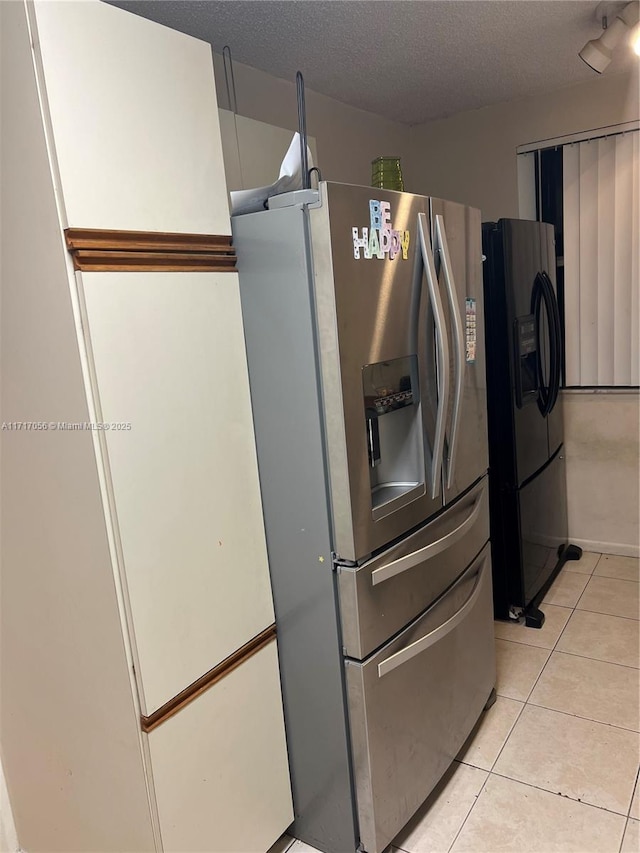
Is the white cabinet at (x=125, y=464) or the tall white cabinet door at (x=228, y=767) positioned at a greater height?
the white cabinet at (x=125, y=464)

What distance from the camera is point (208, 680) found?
1468 millimetres

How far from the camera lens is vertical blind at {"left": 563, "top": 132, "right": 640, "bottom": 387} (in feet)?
9.98

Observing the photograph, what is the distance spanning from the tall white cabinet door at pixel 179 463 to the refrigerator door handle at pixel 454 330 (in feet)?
1.88

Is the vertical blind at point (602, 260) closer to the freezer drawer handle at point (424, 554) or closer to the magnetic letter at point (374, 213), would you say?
the freezer drawer handle at point (424, 554)

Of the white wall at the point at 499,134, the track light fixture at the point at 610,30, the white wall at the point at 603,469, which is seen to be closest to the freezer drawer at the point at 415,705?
the white wall at the point at 603,469

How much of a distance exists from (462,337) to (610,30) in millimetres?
1287

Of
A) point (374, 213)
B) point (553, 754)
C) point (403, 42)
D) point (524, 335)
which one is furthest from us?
point (524, 335)

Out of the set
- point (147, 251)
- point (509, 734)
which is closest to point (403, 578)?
point (509, 734)

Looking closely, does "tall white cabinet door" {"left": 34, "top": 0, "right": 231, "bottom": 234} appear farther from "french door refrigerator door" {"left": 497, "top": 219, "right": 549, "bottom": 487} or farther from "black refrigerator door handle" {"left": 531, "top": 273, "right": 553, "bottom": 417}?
"black refrigerator door handle" {"left": 531, "top": 273, "right": 553, "bottom": 417}

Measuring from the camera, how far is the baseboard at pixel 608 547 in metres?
3.37

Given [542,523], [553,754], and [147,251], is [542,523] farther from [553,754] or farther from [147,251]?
[147,251]

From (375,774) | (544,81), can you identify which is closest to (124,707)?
Answer: (375,774)

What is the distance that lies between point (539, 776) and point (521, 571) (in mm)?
953

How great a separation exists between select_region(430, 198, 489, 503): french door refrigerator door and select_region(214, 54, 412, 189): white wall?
1.05 metres
